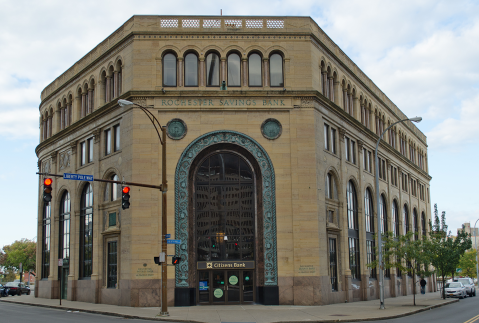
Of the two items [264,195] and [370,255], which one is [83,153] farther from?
[370,255]

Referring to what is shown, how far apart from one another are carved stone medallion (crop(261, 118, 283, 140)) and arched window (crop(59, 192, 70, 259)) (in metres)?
19.4

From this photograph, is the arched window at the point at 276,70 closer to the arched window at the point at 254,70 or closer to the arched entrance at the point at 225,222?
the arched window at the point at 254,70

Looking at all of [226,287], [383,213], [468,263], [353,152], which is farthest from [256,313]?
[468,263]

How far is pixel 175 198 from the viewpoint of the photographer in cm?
3262

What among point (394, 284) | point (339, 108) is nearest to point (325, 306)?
point (339, 108)

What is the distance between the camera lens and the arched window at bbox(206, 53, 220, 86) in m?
34.2

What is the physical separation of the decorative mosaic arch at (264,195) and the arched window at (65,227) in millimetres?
14701

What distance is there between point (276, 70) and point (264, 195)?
27.8ft

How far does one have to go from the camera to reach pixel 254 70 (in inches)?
1364

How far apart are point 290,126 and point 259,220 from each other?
6436 millimetres

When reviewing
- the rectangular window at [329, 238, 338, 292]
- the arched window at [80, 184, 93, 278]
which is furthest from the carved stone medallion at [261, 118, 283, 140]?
the arched window at [80, 184, 93, 278]

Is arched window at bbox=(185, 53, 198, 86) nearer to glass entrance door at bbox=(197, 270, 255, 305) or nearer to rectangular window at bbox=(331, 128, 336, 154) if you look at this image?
rectangular window at bbox=(331, 128, 336, 154)

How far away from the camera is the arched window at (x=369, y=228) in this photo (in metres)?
43.4

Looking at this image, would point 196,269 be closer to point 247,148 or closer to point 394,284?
point 247,148
